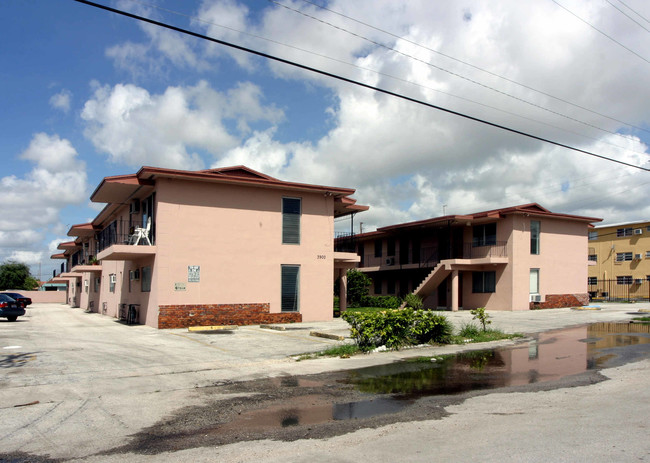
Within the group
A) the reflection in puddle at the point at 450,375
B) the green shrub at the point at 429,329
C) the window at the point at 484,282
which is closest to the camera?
the reflection in puddle at the point at 450,375

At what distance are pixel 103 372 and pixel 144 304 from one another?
12.7 m

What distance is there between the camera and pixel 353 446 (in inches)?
239

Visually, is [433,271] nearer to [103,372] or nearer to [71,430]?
[103,372]

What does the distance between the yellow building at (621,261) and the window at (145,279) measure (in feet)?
125

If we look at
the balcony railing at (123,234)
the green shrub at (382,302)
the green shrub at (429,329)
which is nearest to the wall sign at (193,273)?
the balcony railing at (123,234)

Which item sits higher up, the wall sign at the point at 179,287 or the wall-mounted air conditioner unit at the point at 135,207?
the wall-mounted air conditioner unit at the point at 135,207

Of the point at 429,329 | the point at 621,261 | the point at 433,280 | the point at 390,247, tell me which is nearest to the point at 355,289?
the point at 433,280

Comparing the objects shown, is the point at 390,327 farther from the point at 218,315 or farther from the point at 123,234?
the point at 123,234

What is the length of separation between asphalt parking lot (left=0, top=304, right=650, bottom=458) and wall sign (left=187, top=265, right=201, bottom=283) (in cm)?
259

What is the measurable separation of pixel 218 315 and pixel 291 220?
541 centimetres

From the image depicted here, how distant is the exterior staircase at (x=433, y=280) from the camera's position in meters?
33.7

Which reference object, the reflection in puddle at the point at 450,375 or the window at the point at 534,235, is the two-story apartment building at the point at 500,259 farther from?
the reflection in puddle at the point at 450,375

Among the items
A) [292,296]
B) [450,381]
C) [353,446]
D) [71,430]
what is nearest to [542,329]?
[292,296]

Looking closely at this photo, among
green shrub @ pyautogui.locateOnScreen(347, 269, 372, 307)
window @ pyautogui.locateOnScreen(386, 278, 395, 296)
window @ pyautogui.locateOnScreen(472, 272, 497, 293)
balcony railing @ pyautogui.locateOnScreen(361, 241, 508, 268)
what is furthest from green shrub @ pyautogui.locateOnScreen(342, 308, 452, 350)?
window @ pyautogui.locateOnScreen(386, 278, 395, 296)
